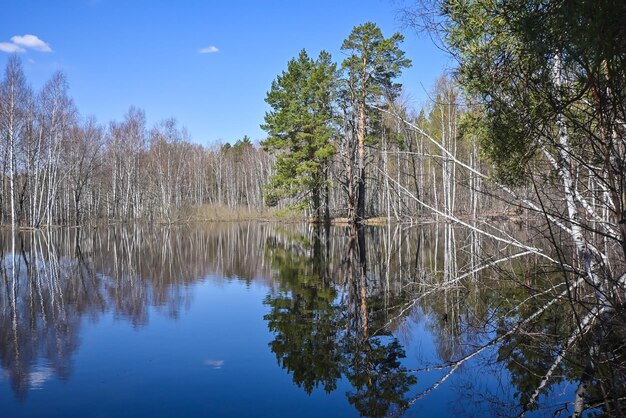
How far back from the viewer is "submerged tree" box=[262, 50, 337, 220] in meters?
34.3

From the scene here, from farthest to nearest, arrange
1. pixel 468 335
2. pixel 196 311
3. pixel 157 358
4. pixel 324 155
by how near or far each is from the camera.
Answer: pixel 324 155 < pixel 196 311 < pixel 468 335 < pixel 157 358

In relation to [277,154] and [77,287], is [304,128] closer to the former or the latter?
[277,154]

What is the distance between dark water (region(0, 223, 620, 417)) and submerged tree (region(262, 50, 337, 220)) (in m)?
21.9

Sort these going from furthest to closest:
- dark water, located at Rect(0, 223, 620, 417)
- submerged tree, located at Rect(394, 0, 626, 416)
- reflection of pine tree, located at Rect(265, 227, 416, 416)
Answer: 1. reflection of pine tree, located at Rect(265, 227, 416, 416)
2. dark water, located at Rect(0, 223, 620, 417)
3. submerged tree, located at Rect(394, 0, 626, 416)

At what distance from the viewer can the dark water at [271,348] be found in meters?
5.34

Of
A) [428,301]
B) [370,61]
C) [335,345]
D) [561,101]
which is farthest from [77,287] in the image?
[370,61]

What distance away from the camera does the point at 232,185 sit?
6719 centimetres

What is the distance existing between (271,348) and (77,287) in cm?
700

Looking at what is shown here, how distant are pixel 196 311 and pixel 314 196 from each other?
28739mm

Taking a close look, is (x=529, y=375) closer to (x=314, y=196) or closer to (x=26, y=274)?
(x=26, y=274)

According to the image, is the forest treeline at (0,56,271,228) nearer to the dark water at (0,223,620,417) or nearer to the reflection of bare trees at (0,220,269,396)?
the reflection of bare trees at (0,220,269,396)

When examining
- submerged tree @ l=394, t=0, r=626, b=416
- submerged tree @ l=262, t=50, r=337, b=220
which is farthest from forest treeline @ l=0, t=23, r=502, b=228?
submerged tree @ l=394, t=0, r=626, b=416

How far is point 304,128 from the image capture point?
1383 inches

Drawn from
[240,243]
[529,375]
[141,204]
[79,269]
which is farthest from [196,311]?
[141,204]
